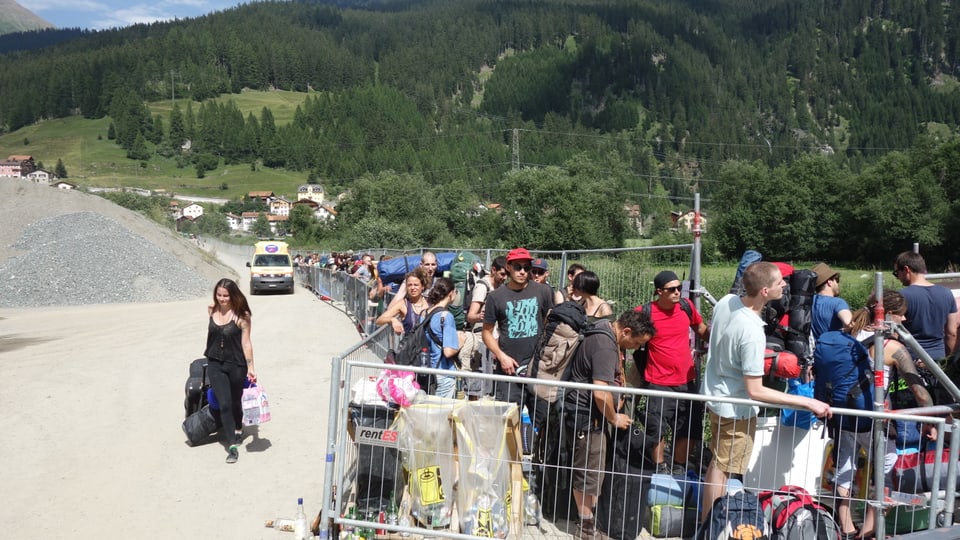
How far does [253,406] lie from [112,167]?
164497 millimetres

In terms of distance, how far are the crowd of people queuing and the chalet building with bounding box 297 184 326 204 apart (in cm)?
14714

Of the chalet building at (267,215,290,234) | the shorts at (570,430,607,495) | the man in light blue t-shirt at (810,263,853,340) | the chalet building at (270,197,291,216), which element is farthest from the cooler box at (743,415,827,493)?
the chalet building at (270,197,291,216)

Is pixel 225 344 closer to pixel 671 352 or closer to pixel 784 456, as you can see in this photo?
pixel 671 352

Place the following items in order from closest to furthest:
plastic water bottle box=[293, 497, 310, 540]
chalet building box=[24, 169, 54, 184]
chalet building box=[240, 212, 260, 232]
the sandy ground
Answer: plastic water bottle box=[293, 497, 310, 540]
the sandy ground
chalet building box=[24, 169, 54, 184]
chalet building box=[240, 212, 260, 232]

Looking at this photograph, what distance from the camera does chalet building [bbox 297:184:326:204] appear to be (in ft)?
492

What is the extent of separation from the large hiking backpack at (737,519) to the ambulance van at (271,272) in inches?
1002

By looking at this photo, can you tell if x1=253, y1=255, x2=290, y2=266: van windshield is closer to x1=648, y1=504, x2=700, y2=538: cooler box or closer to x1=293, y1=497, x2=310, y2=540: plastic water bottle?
x1=293, y1=497, x2=310, y2=540: plastic water bottle

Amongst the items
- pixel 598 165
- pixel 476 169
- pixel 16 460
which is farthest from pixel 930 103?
pixel 16 460

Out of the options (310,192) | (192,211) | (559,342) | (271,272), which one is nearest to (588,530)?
(559,342)

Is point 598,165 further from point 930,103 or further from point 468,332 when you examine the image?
point 930,103

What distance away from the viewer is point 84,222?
32250mm

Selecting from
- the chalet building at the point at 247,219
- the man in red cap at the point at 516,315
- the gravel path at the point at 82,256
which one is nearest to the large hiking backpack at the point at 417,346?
the man in red cap at the point at 516,315

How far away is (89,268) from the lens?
26.8 metres

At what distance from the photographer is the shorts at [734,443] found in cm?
439
